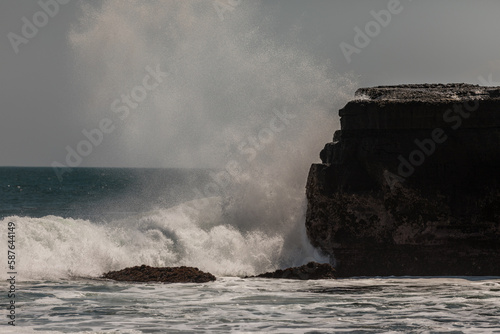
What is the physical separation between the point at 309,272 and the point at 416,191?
248cm

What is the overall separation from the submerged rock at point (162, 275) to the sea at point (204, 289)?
1.11 ft

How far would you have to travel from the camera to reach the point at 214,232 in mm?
16922

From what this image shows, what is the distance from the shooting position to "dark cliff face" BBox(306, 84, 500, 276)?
14.4m

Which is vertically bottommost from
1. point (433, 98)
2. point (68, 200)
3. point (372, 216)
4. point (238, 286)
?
point (238, 286)

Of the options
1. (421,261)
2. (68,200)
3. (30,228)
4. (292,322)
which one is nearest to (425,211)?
(421,261)

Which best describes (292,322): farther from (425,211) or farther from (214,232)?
(214,232)

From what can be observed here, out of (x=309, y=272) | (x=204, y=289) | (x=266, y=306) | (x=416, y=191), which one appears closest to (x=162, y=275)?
(x=204, y=289)

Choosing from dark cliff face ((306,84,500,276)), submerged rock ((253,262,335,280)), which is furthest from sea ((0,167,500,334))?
dark cliff face ((306,84,500,276))

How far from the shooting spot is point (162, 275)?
14391mm

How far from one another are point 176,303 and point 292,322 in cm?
220

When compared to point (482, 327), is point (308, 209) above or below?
above

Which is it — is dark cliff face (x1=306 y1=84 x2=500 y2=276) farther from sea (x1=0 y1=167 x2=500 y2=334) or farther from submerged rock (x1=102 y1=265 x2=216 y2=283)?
submerged rock (x1=102 y1=265 x2=216 y2=283)
